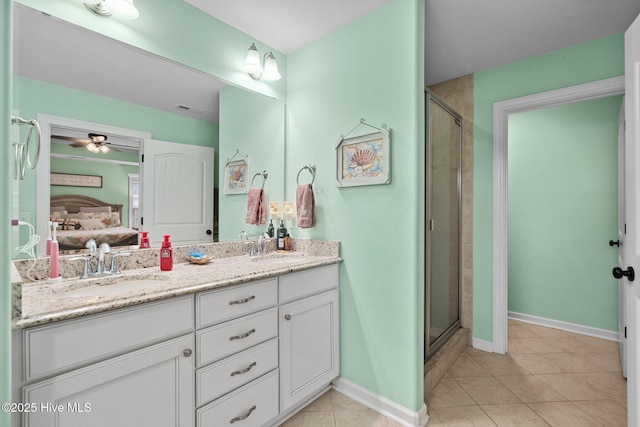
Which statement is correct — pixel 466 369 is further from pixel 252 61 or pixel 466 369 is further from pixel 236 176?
pixel 252 61

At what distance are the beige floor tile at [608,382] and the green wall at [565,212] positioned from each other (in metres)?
0.90

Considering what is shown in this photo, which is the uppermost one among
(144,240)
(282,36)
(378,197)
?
(282,36)

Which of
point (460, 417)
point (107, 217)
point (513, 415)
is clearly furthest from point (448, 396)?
point (107, 217)

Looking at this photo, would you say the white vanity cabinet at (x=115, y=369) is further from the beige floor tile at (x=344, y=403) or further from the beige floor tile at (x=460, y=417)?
the beige floor tile at (x=460, y=417)

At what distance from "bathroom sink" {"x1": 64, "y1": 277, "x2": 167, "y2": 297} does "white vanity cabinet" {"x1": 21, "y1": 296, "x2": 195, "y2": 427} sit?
7.2 inches

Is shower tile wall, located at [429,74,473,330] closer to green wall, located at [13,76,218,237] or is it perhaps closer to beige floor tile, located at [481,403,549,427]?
beige floor tile, located at [481,403,549,427]

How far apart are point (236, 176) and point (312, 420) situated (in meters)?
1.57

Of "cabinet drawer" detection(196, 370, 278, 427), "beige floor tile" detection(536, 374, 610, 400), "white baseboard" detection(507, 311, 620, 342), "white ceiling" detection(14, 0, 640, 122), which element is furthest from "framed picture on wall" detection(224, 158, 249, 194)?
"white baseboard" detection(507, 311, 620, 342)

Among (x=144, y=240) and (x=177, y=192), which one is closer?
(x=144, y=240)

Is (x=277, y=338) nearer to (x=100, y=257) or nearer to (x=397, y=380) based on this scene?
(x=397, y=380)

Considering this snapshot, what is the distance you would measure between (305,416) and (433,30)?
262cm

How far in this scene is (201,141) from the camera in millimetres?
1872

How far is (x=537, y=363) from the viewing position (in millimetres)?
2357

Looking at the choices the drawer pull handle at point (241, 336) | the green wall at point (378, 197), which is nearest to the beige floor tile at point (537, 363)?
the green wall at point (378, 197)
